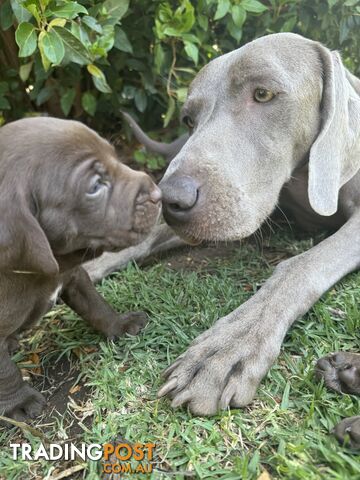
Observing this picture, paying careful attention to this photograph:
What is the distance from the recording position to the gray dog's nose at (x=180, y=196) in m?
2.76

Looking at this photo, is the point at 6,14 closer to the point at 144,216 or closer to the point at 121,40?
the point at 121,40

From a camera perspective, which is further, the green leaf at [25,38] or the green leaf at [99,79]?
the green leaf at [99,79]

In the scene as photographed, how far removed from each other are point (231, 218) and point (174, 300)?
27.9 inches

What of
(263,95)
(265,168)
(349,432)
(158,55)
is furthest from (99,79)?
(349,432)

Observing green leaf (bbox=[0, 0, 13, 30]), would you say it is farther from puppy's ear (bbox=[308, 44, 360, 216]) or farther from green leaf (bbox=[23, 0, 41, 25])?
puppy's ear (bbox=[308, 44, 360, 216])

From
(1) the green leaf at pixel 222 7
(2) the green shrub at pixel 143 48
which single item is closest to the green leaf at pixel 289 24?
(2) the green shrub at pixel 143 48

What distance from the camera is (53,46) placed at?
316 cm

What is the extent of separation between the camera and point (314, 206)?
9.90 feet

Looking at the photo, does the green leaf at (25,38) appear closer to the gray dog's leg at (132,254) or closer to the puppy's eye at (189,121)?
the puppy's eye at (189,121)

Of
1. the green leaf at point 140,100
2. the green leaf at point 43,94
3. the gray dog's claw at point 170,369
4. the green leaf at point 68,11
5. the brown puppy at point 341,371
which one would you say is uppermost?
the green leaf at point 68,11

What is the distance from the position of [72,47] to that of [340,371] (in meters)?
2.38

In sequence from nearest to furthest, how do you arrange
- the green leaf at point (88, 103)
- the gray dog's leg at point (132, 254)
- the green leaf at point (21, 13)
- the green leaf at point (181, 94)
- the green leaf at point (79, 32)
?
1. the green leaf at point (21, 13)
2. the green leaf at point (79, 32)
3. the gray dog's leg at point (132, 254)
4. the green leaf at point (181, 94)
5. the green leaf at point (88, 103)

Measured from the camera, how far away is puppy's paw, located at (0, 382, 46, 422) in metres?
2.66

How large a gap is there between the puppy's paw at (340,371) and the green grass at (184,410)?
0.15 feet
